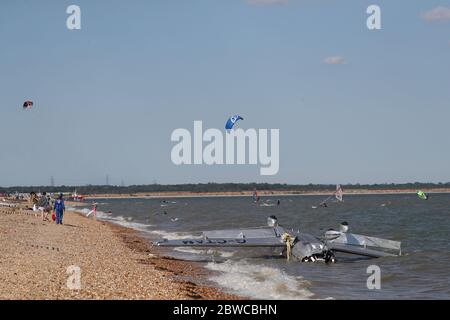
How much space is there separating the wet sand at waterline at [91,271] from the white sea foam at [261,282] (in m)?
0.75

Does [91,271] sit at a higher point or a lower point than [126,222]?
higher

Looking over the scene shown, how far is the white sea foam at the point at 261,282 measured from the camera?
16.8 meters

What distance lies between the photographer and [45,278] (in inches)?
582

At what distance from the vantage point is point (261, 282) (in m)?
18.8

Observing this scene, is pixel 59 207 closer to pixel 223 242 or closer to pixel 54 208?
pixel 54 208

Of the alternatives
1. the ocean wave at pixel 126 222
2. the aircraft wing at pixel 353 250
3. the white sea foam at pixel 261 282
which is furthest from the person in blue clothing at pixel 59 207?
the aircraft wing at pixel 353 250

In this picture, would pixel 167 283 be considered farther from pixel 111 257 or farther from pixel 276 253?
pixel 276 253

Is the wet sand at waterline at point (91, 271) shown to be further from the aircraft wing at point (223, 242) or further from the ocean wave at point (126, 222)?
the ocean wave at point (126, 222)

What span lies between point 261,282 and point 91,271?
16.0 ft

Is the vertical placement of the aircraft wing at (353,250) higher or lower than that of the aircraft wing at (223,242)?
lower

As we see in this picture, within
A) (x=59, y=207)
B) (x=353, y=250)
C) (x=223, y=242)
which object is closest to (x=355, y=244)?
(x=353, y=250)

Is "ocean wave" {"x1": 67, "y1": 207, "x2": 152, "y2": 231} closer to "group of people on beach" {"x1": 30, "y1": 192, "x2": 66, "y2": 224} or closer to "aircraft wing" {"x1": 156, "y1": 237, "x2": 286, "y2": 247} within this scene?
"group of people on beach" {"x1": 30, "y1": 192, "x2": 66, "y2": 224}

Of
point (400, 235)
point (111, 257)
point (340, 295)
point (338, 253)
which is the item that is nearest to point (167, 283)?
point (340, 295)
